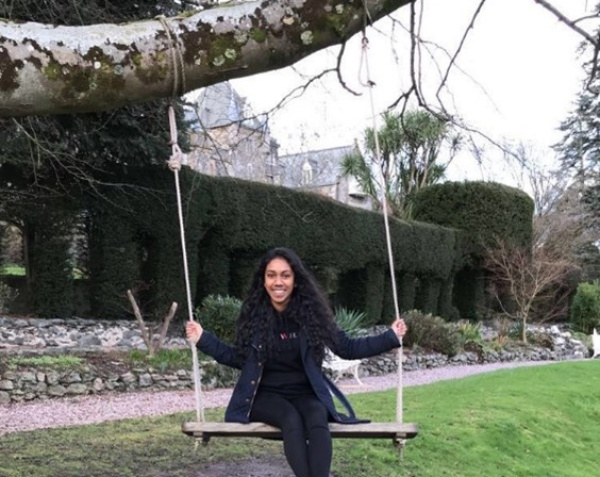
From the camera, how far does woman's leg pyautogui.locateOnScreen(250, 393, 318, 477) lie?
11.0ft

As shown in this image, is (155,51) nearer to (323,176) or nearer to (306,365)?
(306,365)

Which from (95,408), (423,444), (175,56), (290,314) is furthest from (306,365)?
(95,408)

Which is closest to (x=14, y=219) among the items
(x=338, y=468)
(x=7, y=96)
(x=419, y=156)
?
(x=338, y=468)

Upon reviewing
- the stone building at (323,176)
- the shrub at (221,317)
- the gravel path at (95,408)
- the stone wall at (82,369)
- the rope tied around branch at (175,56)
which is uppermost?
the stone building at (323,176)

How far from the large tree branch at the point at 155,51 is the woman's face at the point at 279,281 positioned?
1.21 m

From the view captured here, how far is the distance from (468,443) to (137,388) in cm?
503

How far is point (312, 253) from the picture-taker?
49.1 ft

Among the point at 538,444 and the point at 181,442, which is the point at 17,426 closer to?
the point at 181,442

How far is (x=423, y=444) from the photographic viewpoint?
5707mm

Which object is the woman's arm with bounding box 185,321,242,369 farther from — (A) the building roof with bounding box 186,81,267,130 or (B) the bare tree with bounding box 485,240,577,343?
(B) the bare tree with bounding box 485,240,577,343

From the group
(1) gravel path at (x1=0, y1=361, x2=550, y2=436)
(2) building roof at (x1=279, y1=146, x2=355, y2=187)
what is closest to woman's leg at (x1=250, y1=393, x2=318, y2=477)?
(1) gravel path at (x1=0, y1=361, x2=550, y2=436)

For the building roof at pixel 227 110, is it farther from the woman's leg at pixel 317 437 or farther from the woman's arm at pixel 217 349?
the woman's leg at pixel 317 437

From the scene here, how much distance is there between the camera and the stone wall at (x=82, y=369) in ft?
27.6

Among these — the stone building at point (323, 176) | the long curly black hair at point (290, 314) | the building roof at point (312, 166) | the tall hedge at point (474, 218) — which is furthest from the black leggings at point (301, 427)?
the building roof at point (312, 166)
